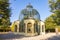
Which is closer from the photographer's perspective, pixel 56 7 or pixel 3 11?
pixel 3 11

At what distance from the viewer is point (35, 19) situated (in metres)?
29.9

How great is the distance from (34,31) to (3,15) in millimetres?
10343

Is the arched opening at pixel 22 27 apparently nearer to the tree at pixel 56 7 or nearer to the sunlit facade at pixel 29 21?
the sunlit facade at pixel 29 21

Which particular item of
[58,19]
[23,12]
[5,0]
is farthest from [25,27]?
[5,0]

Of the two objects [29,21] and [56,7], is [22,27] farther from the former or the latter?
[56,7]

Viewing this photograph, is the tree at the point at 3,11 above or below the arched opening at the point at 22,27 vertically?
above

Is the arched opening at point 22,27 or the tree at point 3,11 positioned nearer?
the tree at point 3,11

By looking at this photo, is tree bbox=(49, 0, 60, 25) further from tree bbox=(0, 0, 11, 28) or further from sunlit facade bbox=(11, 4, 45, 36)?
tree bbox=(0, 0, 11, 28)

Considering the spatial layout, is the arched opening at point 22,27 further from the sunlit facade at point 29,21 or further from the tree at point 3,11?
the tree at point 3,11

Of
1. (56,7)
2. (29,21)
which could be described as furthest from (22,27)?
(56,7)

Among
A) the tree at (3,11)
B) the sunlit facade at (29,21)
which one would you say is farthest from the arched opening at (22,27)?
the tree at (3,11)

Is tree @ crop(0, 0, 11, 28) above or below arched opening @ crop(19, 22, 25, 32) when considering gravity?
above

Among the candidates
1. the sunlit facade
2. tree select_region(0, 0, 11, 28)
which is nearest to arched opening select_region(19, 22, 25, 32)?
the sunlit facade

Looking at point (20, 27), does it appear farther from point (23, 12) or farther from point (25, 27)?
point (23, 12)
